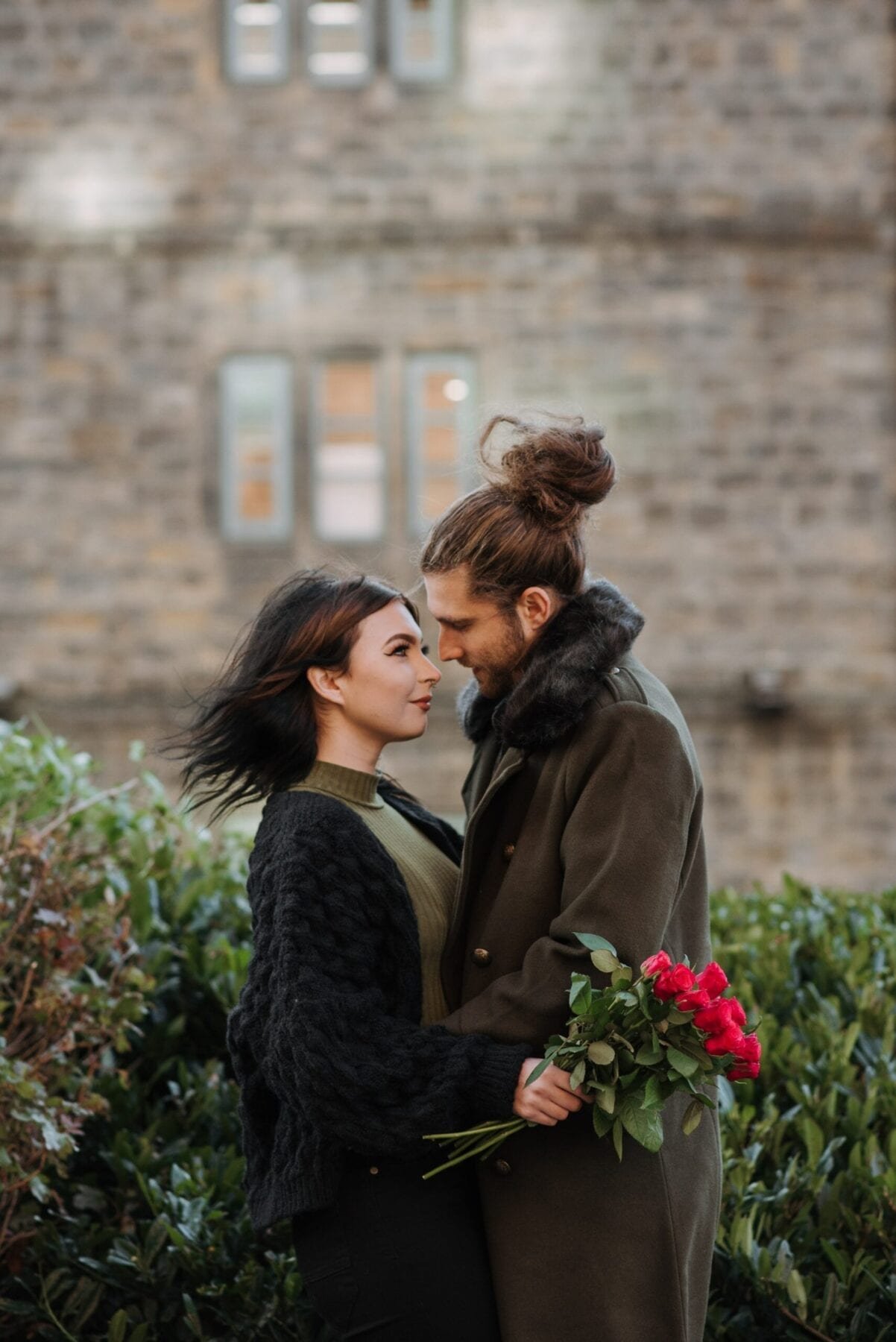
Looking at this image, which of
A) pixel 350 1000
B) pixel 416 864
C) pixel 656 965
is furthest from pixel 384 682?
pixel 656 965

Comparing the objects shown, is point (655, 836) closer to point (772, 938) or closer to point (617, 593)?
point (617, 593)

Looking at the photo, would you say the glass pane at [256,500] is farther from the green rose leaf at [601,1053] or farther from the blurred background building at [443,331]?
the green rose leaf at [601,1053]

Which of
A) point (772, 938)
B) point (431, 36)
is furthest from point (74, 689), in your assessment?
point (772, 938)

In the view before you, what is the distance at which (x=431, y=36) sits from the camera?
12.3 m

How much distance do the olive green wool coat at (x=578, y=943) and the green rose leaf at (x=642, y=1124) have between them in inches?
6.0

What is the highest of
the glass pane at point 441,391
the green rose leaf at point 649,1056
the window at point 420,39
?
the window at point 420,39

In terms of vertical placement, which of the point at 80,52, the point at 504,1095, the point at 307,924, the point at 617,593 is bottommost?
the point at 504,1095

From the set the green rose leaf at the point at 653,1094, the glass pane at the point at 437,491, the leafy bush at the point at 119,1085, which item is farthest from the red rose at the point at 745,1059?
the glass pane at the point at 437,491

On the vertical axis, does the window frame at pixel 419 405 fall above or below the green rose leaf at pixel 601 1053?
above

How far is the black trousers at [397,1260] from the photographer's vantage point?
238 centimetres

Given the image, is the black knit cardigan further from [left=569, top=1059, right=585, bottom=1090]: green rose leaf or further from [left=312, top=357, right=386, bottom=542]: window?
[left=312, top=357, right=386, bottom=542]: window

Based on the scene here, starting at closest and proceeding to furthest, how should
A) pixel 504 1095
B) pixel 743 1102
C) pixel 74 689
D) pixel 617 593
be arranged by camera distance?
pixel 504 1095 → pixel 617 593 → pixel 743 1102 → pixel 74 689

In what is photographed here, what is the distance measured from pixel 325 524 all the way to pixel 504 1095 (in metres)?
10.1

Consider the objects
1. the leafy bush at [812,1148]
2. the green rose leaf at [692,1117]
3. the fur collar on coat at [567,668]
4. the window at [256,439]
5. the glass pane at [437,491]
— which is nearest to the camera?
the green rose leaf at [692,1117]
